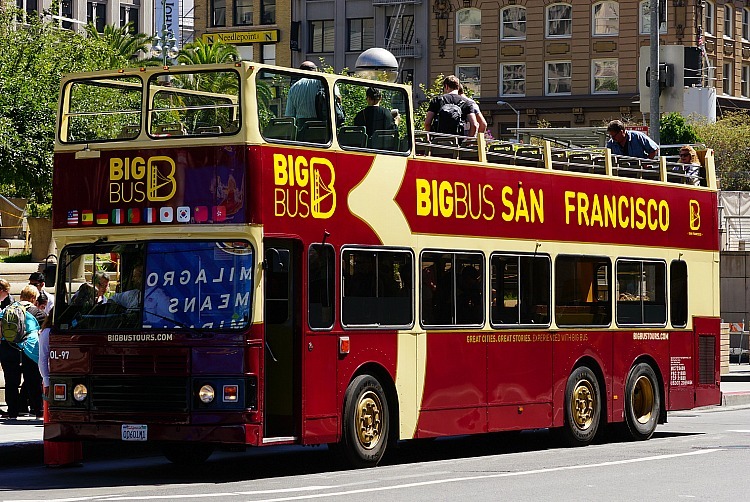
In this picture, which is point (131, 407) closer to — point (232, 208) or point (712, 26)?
point (232, 208)

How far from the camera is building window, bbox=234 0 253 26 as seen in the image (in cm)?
9925

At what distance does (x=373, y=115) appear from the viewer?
16.2m

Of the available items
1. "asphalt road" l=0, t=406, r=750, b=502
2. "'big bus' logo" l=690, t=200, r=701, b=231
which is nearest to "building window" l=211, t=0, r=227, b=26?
"'big bus' logo" l=690, t=200, r=701, b=231

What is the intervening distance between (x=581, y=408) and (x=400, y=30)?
251ft

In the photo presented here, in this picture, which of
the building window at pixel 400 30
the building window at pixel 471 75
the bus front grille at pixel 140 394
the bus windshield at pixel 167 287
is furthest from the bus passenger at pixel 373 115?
the building window at pixel 400 30

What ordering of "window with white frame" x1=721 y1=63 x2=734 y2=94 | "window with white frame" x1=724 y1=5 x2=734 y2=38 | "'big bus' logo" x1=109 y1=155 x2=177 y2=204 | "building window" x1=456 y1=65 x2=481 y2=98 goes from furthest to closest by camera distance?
"window with white frame" x1=724 y1=5 x2=734 y2=38 < "window with white frame" x1=721 y1=63 x2=734 y2=94 < "building window" x1=456 y1=65 x2=481 y2=98 < "'big bus' logo" x1=109 y1=155 x2=177 y2=204

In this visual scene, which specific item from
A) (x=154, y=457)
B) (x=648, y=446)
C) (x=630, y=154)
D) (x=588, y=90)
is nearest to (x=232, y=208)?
(x=154, y=457)

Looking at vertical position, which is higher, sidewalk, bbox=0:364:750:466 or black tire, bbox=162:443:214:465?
sidewalk, bbox=0:364:750:466

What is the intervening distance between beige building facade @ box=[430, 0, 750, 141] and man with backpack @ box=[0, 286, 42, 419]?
70.5 metres

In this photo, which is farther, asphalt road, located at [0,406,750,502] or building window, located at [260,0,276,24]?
building window, located at [260,0,276,24]

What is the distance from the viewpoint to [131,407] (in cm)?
1452

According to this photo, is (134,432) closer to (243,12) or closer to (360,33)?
(360,33)

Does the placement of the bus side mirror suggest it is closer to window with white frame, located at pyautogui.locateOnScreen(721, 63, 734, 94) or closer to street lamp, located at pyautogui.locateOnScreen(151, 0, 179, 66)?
street lamp, located at pyautogui.locateOnScreen(151, 0, 179, 66)

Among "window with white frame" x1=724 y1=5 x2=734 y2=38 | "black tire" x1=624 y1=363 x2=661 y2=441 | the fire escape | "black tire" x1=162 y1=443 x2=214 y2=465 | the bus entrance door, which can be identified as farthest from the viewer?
the fire escape
